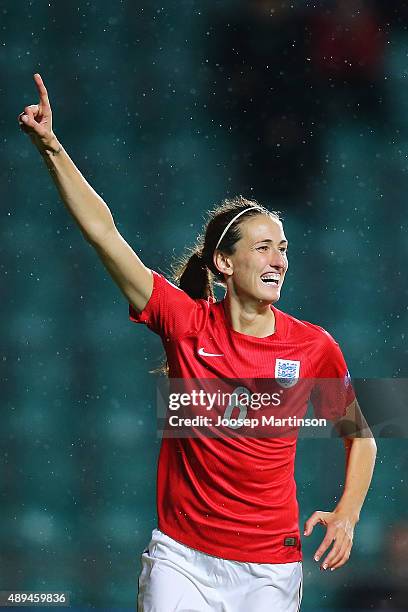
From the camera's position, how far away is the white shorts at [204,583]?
6.45 ft

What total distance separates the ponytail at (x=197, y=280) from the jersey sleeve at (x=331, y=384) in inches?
12.7

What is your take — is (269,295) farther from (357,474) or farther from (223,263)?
(357,474)

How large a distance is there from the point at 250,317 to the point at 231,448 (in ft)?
1.06

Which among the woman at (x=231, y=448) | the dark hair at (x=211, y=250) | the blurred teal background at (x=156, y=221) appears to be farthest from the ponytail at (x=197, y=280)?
the blurred teal background at (x=156, y=221)

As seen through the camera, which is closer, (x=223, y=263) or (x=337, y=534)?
(x=337, y=534)

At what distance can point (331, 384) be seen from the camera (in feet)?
7.34

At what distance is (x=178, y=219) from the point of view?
386 cm

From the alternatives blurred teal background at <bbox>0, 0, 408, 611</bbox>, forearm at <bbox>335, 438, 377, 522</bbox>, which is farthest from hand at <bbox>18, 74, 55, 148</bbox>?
blurred teal background at <bbox>0, 0, 408, 611</bbox>

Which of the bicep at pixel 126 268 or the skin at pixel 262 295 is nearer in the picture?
the bicep at pixel 126 268

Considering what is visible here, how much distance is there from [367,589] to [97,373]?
1.36 m

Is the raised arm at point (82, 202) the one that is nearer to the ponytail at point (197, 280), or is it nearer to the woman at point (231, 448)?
the woman at point (231, 448)

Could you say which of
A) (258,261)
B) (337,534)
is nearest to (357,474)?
(337,534)

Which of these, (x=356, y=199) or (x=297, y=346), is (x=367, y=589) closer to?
(x=356, y=199)

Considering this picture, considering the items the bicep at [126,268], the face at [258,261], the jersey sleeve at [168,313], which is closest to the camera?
the bicep at [126,268]
